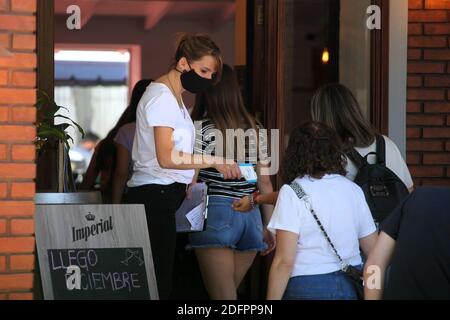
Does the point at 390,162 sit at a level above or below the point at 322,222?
above

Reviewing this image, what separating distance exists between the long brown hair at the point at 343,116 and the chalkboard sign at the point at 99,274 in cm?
105

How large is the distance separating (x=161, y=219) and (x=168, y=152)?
Result: 34 cm

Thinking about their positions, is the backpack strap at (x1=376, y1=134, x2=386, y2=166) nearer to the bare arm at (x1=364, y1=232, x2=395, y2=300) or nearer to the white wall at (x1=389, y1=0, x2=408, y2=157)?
the bare arm at (x1=364, y1=232, x2=395, y2=300)

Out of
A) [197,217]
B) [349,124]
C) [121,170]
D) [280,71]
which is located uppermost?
[280,71]

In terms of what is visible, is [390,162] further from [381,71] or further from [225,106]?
[381,71]

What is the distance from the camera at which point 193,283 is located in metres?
6.00

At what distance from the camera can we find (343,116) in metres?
3.93

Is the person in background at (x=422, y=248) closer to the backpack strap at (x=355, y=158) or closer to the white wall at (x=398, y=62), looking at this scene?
the backpack strap at (x=355, y=158)

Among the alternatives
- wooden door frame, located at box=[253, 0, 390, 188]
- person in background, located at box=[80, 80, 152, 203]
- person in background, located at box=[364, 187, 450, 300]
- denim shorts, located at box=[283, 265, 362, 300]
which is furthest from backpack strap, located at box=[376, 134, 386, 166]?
person in background, located at box=[80, 80, 152, 203]

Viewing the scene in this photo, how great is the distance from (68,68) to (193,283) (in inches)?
419

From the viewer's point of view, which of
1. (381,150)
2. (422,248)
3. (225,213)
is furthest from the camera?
(225,213)

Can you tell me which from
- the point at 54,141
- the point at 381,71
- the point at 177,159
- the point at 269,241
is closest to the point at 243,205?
the point at 269,241

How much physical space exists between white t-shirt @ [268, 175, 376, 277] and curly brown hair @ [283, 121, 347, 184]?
40 mm

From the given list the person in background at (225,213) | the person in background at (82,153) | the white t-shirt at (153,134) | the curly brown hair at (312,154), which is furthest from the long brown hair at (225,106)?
the person in background at (82,153)
